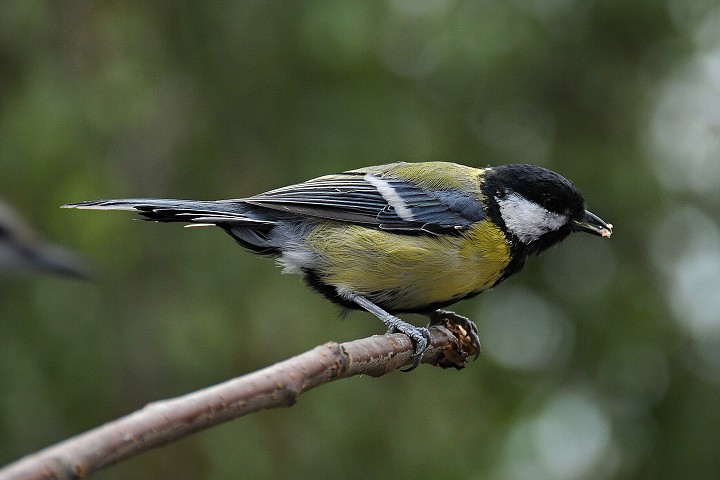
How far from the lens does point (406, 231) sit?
328cm

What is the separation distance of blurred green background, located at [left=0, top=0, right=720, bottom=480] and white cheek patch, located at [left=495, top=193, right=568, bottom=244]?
5.78ft

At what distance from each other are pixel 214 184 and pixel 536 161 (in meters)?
2.12

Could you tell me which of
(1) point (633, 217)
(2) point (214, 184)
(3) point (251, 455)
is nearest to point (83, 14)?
(2) point (214, 184)

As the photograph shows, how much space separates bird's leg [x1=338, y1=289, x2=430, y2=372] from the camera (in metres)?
2.74

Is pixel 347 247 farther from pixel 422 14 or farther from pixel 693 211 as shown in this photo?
pixel 693 211

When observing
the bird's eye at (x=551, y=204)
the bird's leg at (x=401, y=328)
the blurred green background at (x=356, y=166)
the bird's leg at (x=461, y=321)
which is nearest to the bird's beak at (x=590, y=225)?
the bird's eye at (x=551, y=204)

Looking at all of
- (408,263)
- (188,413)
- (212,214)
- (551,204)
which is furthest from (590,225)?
(188,413)

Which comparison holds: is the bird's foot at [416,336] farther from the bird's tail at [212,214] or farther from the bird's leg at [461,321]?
the bird's tail at [212,214]

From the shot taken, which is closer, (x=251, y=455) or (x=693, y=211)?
(x=251, y=455)

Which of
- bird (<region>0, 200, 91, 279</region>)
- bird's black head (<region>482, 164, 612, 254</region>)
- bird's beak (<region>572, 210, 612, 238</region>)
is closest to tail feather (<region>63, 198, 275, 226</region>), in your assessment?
bird's black head (<region>482, 164, 612, 254</region>)

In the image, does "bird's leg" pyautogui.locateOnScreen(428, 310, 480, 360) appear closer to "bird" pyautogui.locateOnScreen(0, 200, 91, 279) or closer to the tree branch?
the tree branch

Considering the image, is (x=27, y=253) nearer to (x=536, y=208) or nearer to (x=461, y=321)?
(x=461, y=321)

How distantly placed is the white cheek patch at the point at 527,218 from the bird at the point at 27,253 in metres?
1.90

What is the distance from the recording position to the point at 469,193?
11.3ft
